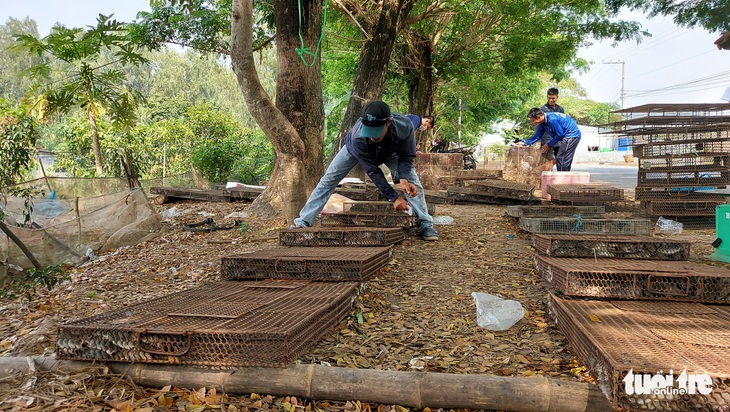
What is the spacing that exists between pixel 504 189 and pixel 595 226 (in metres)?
3.57

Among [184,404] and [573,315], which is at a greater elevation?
[573,315]

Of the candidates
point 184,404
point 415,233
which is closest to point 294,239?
point 415,233

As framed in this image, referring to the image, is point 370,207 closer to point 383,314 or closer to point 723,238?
point 383,314

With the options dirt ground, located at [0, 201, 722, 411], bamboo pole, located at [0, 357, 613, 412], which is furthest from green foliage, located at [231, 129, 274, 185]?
bamboo pole, located at [0, 357, 613, 412]

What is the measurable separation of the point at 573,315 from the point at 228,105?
47.4 metres

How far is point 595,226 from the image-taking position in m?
5.11

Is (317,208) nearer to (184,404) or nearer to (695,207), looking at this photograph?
(184,404)

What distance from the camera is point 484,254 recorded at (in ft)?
16.6

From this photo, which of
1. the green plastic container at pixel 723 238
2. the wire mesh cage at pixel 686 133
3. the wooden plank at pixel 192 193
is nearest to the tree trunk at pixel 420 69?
the wooden plank at pixel 192 193

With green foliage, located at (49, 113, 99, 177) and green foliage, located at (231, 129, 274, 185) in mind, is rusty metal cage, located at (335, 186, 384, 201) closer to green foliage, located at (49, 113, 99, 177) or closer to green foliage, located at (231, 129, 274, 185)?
green foliage, located at (231, 129, 274, 185)

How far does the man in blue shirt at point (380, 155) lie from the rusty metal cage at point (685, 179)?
381cm

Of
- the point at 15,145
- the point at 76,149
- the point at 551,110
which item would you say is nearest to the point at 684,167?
the point at 551,110

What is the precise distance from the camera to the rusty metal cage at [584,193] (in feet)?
23.6

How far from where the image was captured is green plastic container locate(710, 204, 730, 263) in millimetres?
4816
